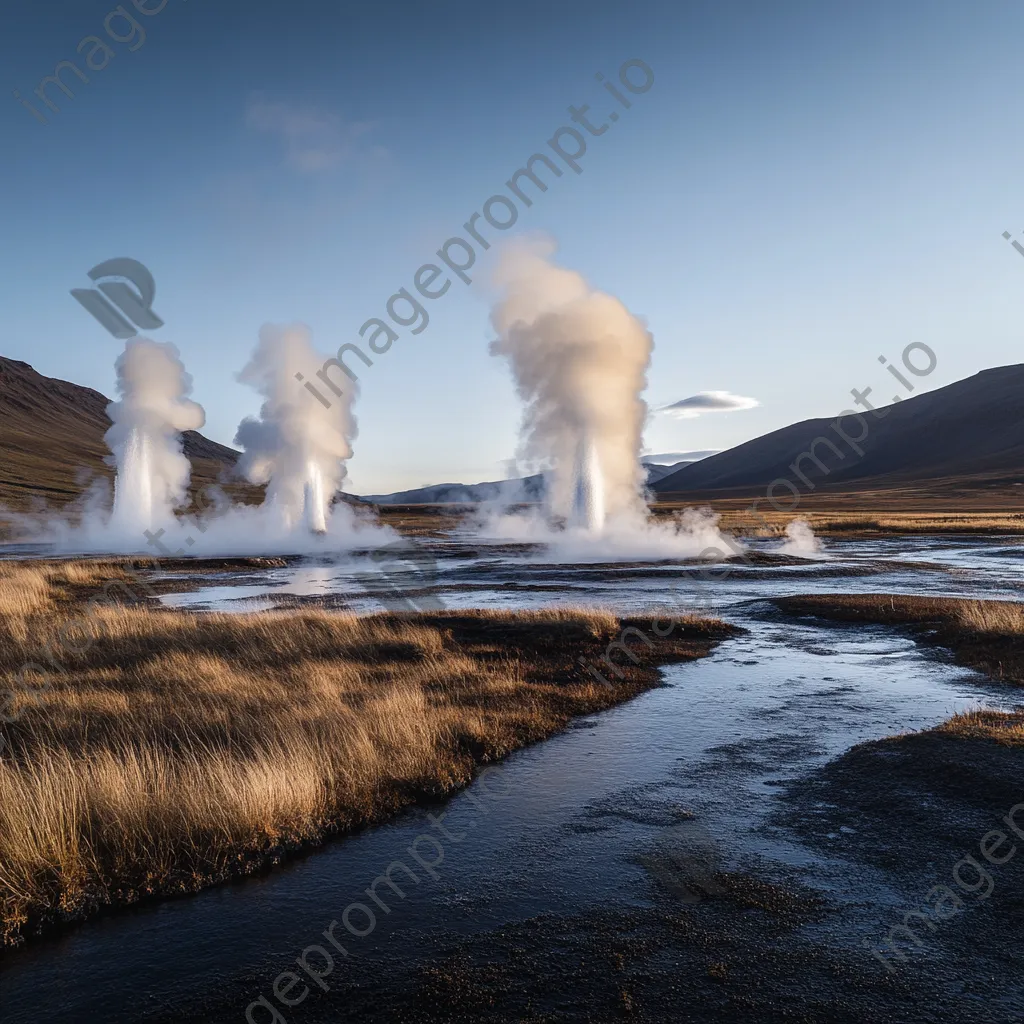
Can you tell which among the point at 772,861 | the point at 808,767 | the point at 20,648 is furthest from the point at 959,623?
the point at 20,648

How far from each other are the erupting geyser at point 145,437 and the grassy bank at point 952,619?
43592mm

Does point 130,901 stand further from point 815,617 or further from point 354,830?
point 815,617

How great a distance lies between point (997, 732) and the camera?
1070cm

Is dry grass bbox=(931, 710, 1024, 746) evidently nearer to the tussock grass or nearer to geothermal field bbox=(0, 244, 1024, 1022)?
geothermal field bbox=(0, 244, 1024, 1022)

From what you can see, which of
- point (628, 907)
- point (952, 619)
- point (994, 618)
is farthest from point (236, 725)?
point (952, 619)

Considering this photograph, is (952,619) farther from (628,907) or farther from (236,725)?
(236,725)

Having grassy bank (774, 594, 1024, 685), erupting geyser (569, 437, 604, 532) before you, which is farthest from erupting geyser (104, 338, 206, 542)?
grassy bank (774, 594, 1024, 685)

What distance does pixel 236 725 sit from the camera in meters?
11.2

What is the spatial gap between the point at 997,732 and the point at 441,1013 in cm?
912

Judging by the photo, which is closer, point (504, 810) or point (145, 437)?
point (504, 810)

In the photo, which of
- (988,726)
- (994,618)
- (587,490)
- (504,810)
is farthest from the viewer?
(587,490)

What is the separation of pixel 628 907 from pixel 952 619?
58.9 feet

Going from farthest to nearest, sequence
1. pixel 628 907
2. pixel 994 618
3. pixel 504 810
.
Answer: pixel 994 618
pixel 504 810
pixel 628 907

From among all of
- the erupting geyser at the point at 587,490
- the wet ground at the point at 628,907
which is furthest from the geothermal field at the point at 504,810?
the erupting geyser at the point at 587,490
